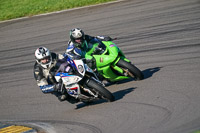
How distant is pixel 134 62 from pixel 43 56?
13.1ft

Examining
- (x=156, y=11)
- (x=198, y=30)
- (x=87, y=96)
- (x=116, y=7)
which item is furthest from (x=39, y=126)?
→ (x=116, y=7)

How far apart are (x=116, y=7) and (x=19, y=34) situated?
15.7ft

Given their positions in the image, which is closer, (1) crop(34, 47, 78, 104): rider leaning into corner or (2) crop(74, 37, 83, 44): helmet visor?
(1) crop(34, 47, 78, 104): rider leaning into corner

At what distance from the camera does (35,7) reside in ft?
76.4

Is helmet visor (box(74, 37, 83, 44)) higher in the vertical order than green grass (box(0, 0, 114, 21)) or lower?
higher

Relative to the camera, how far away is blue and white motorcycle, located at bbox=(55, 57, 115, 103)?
8750mm

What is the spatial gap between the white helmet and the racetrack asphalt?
119cm

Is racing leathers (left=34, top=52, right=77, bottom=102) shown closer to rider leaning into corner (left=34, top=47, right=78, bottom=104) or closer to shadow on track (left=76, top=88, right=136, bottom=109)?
rider leaning into corner (left=34, top=47, right=78, bottom=104)

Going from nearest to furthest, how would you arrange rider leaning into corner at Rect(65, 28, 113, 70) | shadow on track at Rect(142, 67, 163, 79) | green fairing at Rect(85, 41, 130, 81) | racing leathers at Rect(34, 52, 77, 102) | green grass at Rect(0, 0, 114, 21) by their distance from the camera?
1. racing leathers at Rect(34, 52, 77, 102)
2. green fairing at Rect(85, 41, 130, 81)
3. rider leaning into corner at Rect(65, 28, 113, 70)
4. shadow on track at Rect(142, 67, 163, 79)
5. green grass at Rect(0, 0, 114, 21)

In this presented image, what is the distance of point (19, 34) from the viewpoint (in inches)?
756

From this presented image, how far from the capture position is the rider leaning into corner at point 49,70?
880 centimetres

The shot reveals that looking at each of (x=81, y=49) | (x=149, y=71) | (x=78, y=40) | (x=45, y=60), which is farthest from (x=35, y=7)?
(x=45, y=60)

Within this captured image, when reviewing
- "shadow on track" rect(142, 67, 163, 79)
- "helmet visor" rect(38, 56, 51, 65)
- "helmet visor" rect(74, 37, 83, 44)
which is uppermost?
"helmet visor" rect(74, 37, 83, 44)

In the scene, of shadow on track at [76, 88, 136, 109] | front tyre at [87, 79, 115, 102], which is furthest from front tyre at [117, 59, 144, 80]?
front tyre at [87, 79, 115, 102]
